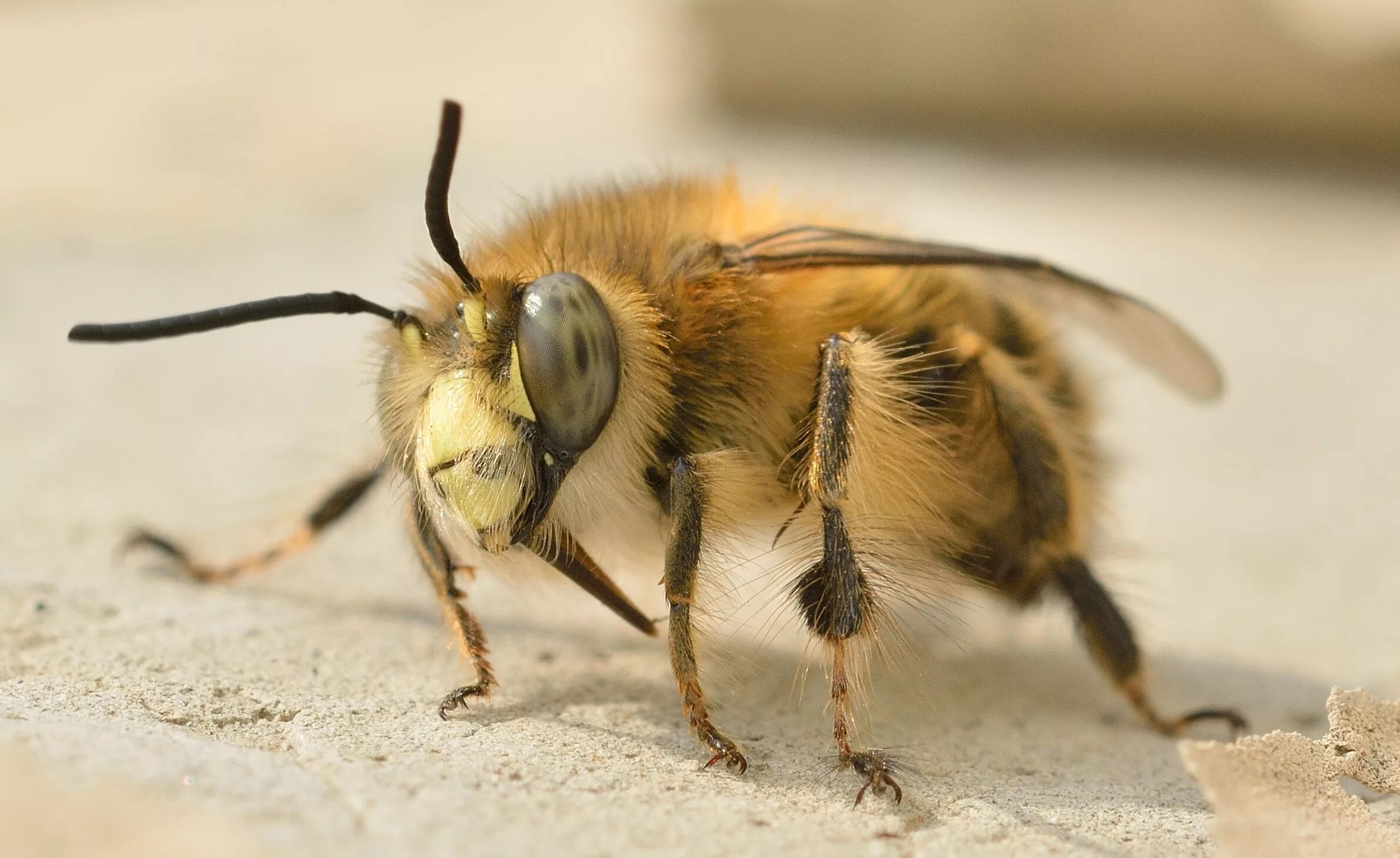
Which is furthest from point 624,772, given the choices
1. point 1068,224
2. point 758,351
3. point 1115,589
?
point 1068,224

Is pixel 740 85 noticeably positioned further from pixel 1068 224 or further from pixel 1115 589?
pixel 1115 589

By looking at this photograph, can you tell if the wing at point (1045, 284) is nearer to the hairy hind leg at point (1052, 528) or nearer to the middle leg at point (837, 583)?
the hairy hind leg at point (1052, 528)

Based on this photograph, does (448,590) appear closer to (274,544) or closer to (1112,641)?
(274,544)

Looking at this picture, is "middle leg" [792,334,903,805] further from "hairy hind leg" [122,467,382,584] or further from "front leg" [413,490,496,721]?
"hairy hind leg" [122,467,382,584]

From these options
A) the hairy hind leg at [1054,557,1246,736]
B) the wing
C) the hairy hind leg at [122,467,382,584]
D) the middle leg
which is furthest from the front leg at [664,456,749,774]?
the hairy hind leg at [122,467,382,584]

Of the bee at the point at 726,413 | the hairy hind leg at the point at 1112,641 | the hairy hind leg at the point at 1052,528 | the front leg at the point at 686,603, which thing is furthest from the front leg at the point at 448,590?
the hairy hind leg at the point at 1112,641

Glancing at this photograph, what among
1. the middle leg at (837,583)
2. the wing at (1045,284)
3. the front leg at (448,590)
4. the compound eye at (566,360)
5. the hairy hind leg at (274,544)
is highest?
the wing at (1045,284)

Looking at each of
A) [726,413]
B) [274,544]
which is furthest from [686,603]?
[274,544]
